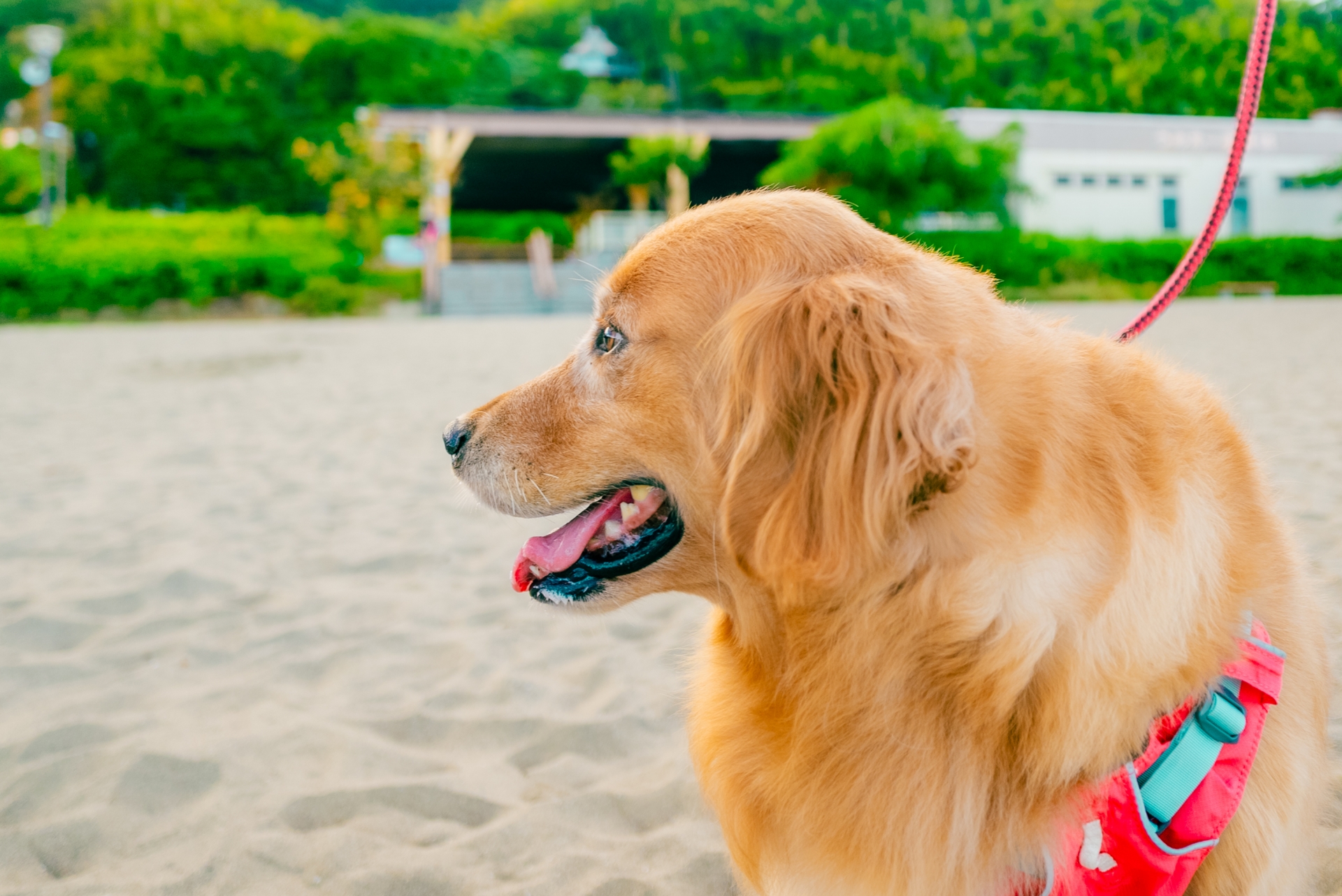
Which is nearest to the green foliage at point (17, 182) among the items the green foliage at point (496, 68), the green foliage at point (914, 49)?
the green foliage at point (496, 68)

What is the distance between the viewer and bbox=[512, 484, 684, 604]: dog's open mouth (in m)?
1.86

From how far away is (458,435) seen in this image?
2.11 meters

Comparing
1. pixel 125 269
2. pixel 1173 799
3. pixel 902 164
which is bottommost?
pixel 125 269

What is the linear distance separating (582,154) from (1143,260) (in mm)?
20241

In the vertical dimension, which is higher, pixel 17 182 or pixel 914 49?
pixel 914 49

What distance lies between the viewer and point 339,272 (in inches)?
1046

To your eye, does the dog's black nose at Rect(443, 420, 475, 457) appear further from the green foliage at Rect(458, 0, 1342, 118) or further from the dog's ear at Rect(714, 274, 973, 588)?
the green foliage at Rect(458, 0, 1342, 118)

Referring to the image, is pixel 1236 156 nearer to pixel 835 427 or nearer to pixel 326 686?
pixel 835 427

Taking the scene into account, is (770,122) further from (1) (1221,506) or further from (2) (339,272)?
(1) (1221,506)

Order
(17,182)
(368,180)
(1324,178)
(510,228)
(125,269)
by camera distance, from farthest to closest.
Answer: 1. (17,182)
2. (510,228)
3. (1324,178)
4. (368,180)
5. (125,269)

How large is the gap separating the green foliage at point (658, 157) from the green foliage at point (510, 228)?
226 inches

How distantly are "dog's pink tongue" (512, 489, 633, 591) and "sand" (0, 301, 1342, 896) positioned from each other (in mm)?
126

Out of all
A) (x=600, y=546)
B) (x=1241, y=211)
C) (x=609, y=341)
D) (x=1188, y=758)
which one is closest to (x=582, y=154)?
(x=1241, y=211)

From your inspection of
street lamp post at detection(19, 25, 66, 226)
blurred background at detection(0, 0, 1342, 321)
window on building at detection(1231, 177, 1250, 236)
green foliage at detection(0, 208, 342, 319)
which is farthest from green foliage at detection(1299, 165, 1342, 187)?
street lamp post at detection(19, 25, 66, 226)
